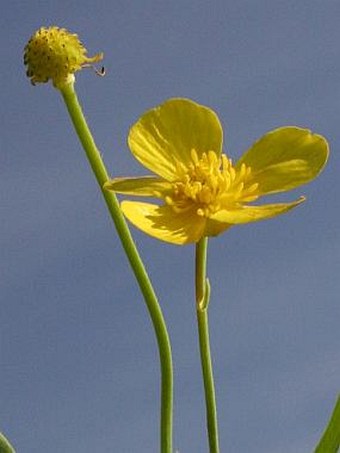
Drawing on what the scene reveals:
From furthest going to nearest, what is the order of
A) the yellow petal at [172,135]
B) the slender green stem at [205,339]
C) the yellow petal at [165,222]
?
the yellow petal at [172,135]
the yellow petal at [165,222]
the slender green stem at [205,339]

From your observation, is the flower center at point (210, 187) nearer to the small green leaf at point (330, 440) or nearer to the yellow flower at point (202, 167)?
the yellow flower at point (202, 167)

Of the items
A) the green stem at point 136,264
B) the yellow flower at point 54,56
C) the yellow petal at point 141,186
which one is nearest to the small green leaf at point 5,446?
the green stem at point 136,264

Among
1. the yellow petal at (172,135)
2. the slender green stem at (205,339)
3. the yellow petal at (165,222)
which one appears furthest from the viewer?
the yellow petal at (172,135)

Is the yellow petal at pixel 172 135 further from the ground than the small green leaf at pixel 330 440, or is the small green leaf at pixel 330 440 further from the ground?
the yellow petal at pixel 172 135

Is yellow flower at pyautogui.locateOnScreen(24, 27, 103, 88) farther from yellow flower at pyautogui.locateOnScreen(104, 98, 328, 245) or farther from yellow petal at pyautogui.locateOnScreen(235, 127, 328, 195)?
yellow petal at pyautogui.locateOnScreen(235, 127, 328, 195)

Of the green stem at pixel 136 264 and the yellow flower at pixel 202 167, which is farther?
the yellow flower at pixel 202 167

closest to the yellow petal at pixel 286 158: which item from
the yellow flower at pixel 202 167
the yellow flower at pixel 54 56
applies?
the yellow flower at pixel 202 167

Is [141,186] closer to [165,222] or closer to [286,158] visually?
[165,222]

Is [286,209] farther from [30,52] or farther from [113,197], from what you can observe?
[30,52]

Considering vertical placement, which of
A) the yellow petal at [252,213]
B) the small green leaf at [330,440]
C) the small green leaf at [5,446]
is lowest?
the small green leaf at [330,440]
